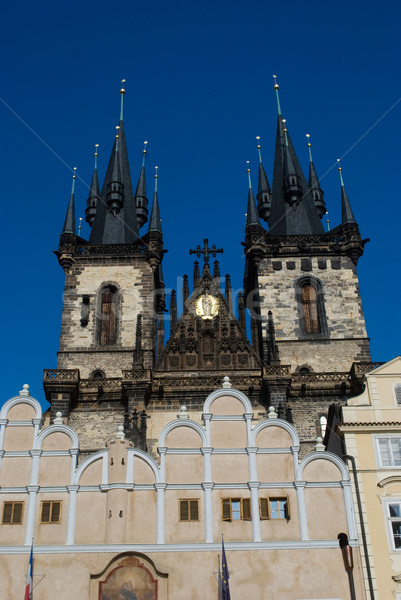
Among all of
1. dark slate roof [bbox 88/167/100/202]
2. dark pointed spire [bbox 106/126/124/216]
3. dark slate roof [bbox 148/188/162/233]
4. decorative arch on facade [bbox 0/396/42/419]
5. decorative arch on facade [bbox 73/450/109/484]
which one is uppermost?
dark slate roof [bbox 88/167/100/202]

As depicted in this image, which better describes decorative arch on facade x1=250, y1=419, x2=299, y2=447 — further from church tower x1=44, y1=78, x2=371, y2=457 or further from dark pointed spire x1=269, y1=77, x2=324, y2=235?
dark pointed spire x1=269, y1=77, x2=324, y2=235

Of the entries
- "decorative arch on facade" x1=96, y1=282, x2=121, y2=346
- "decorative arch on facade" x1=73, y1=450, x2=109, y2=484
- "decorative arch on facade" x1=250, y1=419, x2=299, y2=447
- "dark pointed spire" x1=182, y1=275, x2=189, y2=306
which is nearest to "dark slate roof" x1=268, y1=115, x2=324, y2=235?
"dark pointed spire" x1=182, y1=275, x2=189, y2=306

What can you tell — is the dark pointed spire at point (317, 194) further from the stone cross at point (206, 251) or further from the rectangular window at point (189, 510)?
the rectangular window at point (189, 510)

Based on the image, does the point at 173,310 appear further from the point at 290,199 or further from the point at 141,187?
the point at 141,187

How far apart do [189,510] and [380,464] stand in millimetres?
4419

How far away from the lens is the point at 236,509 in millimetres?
16766

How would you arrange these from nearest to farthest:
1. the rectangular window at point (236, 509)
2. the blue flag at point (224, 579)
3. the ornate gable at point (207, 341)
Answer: the blue flag at point (224, 579), the rectangular window at point (236, 509), the ornate gable at point (207, 341)

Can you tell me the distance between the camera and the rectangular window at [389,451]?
17.4 meters

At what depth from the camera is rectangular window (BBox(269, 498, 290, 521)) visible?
656 inches

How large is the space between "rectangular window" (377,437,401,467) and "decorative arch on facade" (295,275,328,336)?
19122 millimetres

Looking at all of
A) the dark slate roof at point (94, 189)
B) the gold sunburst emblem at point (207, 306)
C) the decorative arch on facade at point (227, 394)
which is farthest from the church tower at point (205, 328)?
the decorative arch on facade at point (227, 394)

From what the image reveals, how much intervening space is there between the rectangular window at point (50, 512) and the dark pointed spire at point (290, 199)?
27.1 m

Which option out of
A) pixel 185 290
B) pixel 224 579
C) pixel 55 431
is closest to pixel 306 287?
pixel 185 290

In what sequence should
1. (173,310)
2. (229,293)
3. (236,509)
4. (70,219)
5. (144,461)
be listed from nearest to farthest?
1. (236,509)
2. (144,461)
3. (173,310)
4. (229,293)
5. (70,219)
